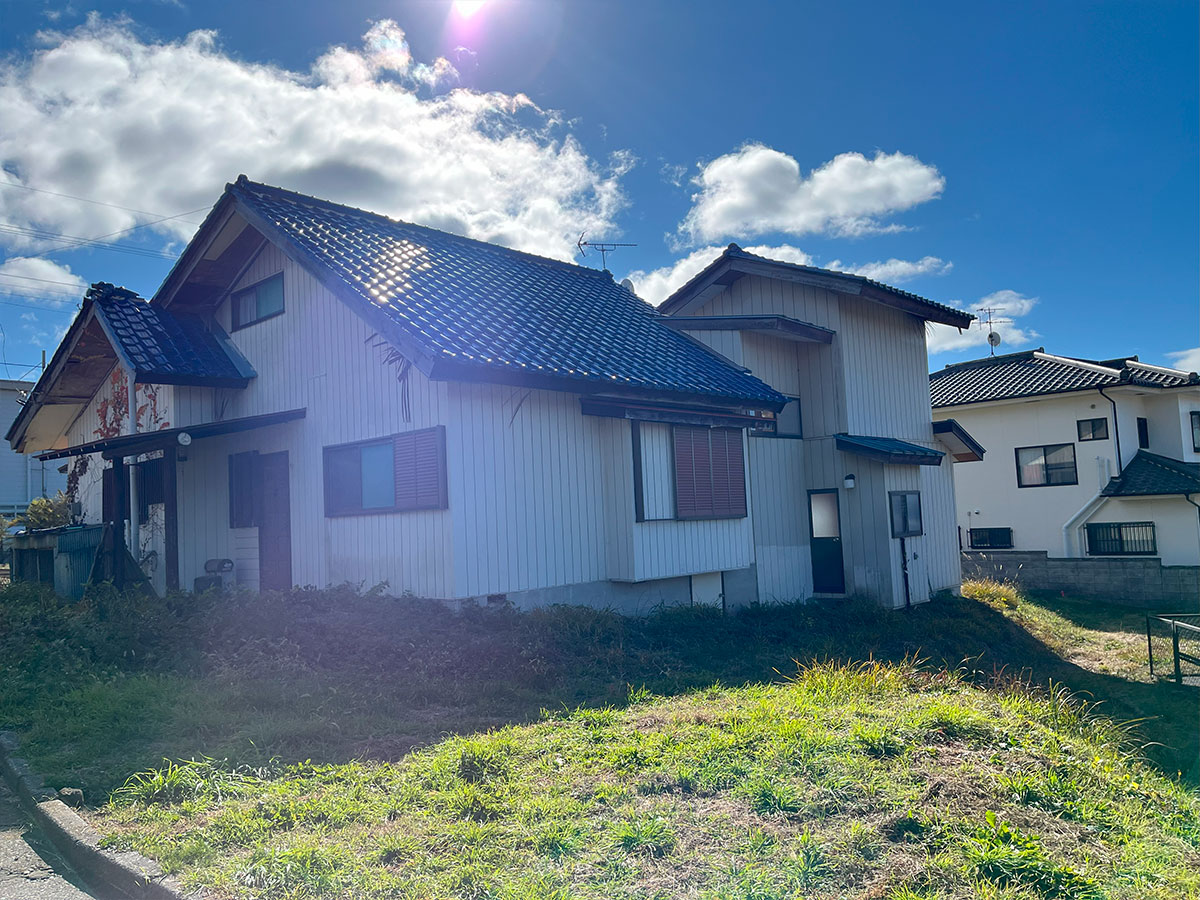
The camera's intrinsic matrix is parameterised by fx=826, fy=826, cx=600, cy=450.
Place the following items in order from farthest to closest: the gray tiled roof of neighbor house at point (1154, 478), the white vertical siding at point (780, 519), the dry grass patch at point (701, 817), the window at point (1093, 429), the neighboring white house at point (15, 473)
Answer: the neighboring white house at point (15, 473)
the window at point (1093, 429)
the gray tiled roof of neighbor house at point (1154, 478)
the white vertical siding at point (780, 519)
the dry grass patch at point (701, 817)

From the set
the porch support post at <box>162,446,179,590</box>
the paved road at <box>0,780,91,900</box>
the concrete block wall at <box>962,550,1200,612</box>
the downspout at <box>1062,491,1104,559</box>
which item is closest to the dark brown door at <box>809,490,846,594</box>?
the concrete block wall at <box>962,550,1200,612</box>

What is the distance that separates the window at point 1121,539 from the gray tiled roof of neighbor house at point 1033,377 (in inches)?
139

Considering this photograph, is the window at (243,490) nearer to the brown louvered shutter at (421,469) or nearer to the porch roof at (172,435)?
the porch roof at (172,435)

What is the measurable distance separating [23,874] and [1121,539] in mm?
23241

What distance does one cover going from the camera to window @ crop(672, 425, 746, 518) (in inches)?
464

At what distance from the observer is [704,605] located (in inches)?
466

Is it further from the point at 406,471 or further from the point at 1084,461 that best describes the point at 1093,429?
the point at 406,471

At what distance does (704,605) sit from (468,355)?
5.14 metres

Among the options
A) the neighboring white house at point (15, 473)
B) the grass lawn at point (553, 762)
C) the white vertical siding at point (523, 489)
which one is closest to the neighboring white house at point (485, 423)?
the white vertical siding at point (523, 489)

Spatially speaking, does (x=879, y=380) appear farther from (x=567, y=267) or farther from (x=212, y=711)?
(x=212, y=711)

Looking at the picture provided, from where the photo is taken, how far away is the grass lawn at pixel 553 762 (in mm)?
3861

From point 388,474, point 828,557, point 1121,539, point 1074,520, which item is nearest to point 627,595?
point 388,474

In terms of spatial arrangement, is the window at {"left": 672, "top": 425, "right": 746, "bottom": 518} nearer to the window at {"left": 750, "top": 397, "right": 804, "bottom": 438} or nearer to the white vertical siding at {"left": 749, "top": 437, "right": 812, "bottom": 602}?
the white vertical siding at {"left": 749, "top": 437, "right": 812, "bottom": 602}

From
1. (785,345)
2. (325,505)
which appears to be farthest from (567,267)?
(325,505)
